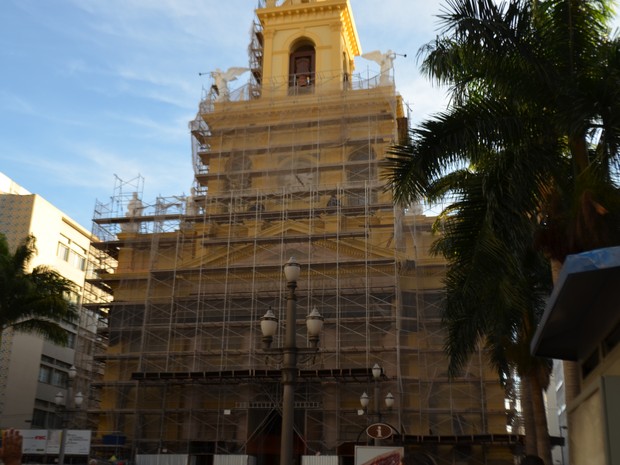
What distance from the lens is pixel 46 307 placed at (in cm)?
2817

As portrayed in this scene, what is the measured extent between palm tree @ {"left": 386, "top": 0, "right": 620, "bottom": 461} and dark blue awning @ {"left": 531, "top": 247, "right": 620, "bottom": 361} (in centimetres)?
169

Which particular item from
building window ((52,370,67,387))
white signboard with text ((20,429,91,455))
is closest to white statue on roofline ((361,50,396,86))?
white signboard with text ((20,429,91,455))

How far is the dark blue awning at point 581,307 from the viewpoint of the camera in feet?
25.6

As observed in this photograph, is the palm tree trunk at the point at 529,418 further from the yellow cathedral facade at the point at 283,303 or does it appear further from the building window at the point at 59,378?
the building window at the point at 59,378

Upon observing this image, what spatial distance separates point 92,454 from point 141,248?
31.8 feet

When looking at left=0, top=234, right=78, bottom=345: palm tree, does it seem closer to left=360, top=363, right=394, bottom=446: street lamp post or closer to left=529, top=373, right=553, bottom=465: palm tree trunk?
left=360, top=363, right=394, bottom=446: street lamp post

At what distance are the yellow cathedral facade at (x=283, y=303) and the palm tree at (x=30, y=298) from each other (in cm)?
387

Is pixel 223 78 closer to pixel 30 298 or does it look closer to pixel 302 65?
pixel 302 65

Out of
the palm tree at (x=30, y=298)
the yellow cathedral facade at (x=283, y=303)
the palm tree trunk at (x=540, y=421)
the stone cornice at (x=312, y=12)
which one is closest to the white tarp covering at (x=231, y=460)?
the yellow cathedral facade at (x=283, y=303)

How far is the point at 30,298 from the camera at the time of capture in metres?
28.0

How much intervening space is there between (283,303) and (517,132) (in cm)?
1953

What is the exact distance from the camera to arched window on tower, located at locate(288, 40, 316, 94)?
40.5 metres

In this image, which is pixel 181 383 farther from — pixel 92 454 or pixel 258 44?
pixel 258 44

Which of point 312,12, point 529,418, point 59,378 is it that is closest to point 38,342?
point 59,378
